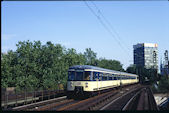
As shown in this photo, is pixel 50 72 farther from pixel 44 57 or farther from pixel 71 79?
pixel 71 79

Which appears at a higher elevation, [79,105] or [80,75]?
[80,75]

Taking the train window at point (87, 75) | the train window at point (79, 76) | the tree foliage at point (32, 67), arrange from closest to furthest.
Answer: the train window at point (87, 75) < the train window at point (79, 76) < the tree foliage at point (32, 67)

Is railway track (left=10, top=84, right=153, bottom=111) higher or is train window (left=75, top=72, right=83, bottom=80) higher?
train window (left=75, top=72, right=83, bottom=80)

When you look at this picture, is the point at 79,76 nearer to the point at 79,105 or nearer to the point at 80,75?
the point at 80,75

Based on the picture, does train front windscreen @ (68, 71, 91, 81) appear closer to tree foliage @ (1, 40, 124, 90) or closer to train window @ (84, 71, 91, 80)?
train window @ (84, 71, 91, 80)

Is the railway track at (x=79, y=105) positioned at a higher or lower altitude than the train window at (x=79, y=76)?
lower

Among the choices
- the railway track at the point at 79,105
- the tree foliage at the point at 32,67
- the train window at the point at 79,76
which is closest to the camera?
the railway track at the point at 79,105

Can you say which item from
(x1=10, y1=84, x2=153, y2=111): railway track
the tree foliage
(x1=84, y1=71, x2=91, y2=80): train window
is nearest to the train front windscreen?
(x1=84, y1=71, x2=91, y2=80): train window

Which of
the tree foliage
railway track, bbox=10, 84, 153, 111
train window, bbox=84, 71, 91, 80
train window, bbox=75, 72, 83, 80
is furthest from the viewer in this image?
the tree foliage

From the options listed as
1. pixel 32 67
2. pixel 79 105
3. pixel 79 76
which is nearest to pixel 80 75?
pixel 79 76

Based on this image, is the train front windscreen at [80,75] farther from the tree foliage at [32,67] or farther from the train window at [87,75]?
the tree foliage at [32,67]

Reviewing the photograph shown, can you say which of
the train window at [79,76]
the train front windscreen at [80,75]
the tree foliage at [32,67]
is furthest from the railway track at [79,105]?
the tree foliage at [32,67]

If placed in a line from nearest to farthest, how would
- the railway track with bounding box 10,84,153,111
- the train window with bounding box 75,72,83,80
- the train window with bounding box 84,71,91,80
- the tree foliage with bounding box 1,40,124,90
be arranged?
the railway track with bounding box 10,84,153,111, the train window with bounding box 84,71,91,80, the train window with bounding box 75,72,83,80, the tree foliage with bounding box 1,40,124,90

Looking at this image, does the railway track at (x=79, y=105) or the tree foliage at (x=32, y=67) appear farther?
the tree foliage at (x=32, y=67)
